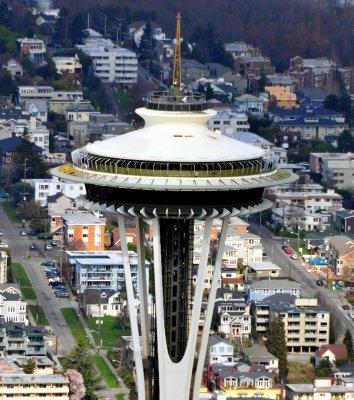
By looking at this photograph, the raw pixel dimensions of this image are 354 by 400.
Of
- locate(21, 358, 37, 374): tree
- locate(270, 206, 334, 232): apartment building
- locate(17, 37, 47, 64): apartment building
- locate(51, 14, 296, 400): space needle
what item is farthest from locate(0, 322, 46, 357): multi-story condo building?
locate(17, 37, 47, 64): apartment building

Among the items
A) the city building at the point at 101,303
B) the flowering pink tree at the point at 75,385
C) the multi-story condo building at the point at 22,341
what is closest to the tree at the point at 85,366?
the flowering pink tree at the point at 75,385

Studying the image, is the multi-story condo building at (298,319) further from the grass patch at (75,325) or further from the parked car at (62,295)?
the parked car at (62,295)

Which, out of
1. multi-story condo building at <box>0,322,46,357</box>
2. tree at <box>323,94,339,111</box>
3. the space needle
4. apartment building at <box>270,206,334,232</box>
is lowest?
tree at <box>323,94,339,111</box>

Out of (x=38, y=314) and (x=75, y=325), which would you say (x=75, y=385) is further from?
(x=38, y=314)

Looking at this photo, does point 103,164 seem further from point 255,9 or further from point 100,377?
point 255,9

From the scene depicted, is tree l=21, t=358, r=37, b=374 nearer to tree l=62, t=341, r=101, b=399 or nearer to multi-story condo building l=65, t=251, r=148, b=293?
tree l=62, t=341, r=101, b=399

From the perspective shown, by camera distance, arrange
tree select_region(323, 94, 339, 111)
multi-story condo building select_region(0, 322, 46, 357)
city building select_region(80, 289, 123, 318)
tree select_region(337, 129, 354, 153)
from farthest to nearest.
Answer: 1. tree select_region(323, 94, 339, 111)
2. tree select_region(337, 129, 354, 153)
3. city building select_region(80, 289, 123, 318)
4. multi-story condo building select_region(0, 322, 46, 357)

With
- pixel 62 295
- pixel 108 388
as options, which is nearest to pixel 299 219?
pixel 62 295
